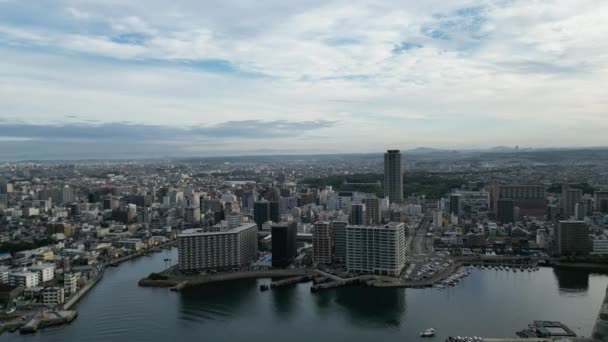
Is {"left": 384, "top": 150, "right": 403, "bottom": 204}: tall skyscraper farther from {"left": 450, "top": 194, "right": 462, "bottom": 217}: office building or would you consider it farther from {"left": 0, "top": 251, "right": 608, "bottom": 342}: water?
{"left": 0, "top": 251, "right": 608, "bottom": 342}: water

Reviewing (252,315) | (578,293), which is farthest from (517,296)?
(252,315)

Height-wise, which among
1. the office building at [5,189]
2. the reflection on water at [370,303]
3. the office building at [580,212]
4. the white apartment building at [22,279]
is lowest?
the reflection on water at [370,303]

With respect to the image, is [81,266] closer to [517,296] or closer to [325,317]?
[325,317]

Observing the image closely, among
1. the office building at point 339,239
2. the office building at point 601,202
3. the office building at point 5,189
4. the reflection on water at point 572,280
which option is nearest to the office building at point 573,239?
the reflection on water at point 572,280

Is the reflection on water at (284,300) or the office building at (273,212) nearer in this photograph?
the reflection on water at (284,300)

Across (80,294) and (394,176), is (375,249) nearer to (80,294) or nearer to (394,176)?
(80,294)

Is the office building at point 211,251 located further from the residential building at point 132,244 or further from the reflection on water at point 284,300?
the residential building at point 132,244
